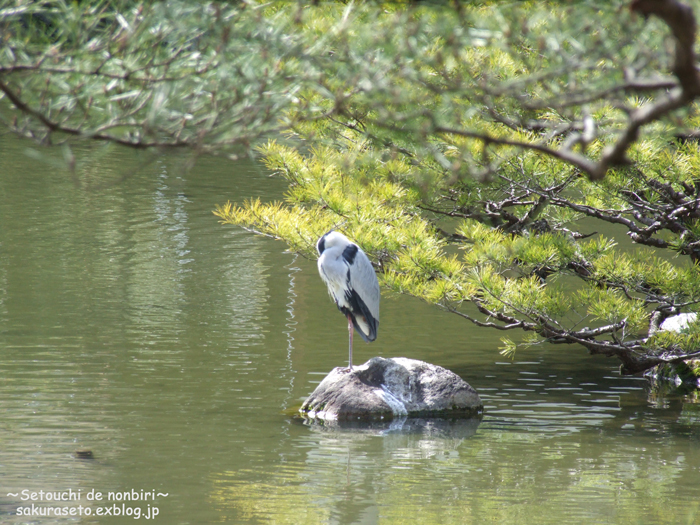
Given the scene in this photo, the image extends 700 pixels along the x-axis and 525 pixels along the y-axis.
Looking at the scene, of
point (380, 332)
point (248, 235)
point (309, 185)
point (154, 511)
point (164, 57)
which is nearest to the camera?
point (164, 57)

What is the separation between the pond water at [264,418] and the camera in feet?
13.2

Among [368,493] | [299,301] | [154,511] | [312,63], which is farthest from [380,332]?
[312,63]

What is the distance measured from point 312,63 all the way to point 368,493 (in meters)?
2.62

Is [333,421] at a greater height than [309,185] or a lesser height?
lesser

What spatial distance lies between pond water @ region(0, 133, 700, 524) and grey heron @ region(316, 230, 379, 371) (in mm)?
597

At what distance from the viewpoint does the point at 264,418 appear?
5.20 meters

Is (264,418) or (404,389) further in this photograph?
(404,389)

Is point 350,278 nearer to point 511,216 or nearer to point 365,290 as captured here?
point 365,290

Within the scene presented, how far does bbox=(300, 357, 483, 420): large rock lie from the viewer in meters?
5.31

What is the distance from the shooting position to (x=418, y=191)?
213 inches

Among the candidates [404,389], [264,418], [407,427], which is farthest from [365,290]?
[264,418]

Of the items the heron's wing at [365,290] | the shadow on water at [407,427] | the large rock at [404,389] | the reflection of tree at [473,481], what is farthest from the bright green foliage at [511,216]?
the reflection of tree at [473,481]

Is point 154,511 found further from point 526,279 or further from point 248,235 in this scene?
point 248,235

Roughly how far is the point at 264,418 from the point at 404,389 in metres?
0.89
